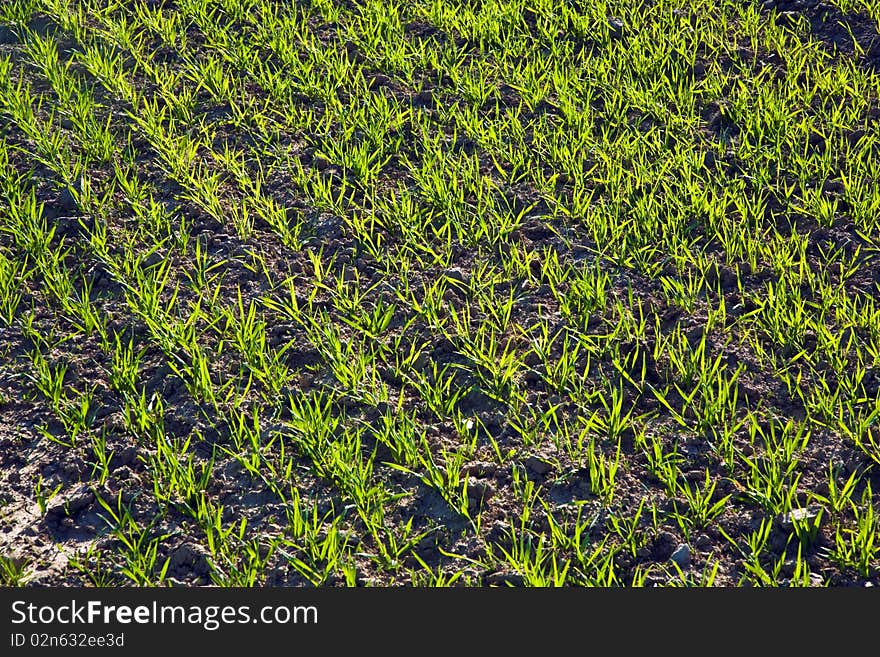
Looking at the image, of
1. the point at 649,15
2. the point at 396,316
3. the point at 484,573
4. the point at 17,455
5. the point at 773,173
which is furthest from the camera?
the point at 649,15

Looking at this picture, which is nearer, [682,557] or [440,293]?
[682,557]

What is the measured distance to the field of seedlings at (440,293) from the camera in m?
2.36

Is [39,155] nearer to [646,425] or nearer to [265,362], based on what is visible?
[265,362]

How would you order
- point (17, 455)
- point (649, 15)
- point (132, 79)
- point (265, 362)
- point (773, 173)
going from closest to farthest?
point (17, 455) < point (265, 362) < point (773, 173) < point (132, 79) < point (649, 15)

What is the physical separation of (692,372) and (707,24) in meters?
2.08

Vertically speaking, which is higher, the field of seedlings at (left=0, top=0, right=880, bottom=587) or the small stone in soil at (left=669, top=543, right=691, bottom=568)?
the field of seedlings at (left=0, top=0, right=880, bottom=587)

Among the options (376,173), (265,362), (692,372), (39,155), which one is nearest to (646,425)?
(692,372)

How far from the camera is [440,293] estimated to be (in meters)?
2.97

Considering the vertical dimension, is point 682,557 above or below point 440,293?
below

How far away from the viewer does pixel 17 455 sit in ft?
8.41

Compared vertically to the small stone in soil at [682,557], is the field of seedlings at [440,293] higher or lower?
higher

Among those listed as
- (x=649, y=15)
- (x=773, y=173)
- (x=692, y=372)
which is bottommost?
(x=692, y=372)

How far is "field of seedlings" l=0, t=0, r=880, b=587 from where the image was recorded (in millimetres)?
2361

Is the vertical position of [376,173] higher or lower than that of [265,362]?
higher
